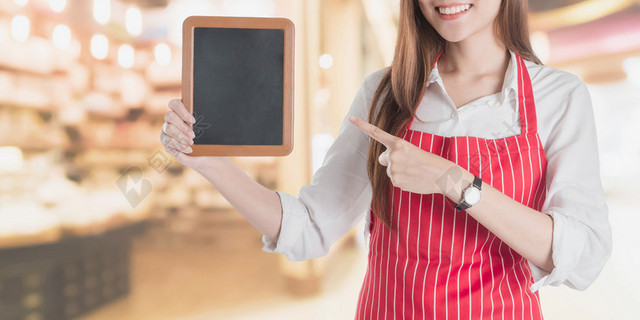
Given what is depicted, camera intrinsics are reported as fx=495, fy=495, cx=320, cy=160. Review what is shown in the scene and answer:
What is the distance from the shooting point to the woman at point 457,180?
809mm

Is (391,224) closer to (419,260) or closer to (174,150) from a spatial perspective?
(419,260)

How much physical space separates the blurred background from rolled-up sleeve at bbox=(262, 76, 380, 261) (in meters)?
1.34

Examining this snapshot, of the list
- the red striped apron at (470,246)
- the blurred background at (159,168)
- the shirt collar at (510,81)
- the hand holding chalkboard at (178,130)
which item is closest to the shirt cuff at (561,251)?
the red striped apron at (470,246)

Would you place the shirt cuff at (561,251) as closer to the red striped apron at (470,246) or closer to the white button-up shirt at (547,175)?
the white button-up shirt at (547,175)

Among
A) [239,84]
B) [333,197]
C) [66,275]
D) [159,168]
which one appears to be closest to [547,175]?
[333,197]

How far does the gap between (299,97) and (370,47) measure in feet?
3.11

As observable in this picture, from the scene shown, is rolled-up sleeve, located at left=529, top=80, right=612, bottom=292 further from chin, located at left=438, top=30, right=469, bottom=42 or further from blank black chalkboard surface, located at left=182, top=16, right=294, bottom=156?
blank black chalkboard surface, located at left=182, top=16, right=294, bottom=156

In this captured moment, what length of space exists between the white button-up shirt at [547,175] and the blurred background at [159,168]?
53.5 inches

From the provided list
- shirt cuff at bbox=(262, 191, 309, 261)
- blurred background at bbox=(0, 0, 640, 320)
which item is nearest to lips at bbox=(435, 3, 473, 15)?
shirt cuff at bbox=(262, 191, 309, 261)

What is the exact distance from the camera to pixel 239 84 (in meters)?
0.86

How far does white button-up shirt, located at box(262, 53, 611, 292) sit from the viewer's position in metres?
0.84

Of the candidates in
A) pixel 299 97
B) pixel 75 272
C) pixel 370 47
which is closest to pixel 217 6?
pixel 299 97

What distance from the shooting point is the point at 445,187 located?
2.60 feet

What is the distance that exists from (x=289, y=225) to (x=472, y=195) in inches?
15.5
